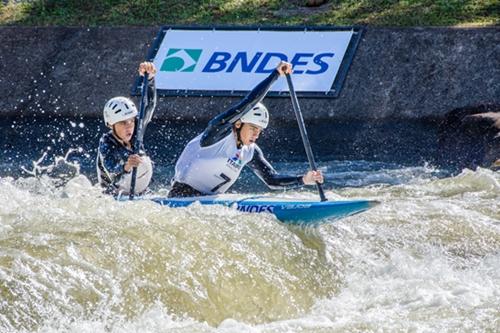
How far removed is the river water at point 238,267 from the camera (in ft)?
33.3

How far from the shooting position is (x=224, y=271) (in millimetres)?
11023

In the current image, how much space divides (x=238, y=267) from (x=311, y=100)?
8.18 metres

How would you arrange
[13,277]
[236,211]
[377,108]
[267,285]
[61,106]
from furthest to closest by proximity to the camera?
[61,106] < [377,108] < [236,211] < [267,285] < [13,277]

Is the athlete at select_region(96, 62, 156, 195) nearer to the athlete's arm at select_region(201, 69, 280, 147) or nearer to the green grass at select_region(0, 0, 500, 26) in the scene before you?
the athlete's arm at select_region(201, 69, 280, 147)

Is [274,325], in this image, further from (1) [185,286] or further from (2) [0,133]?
(2) [0,133]

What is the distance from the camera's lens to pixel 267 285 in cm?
1110

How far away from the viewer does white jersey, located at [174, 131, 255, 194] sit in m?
12.6

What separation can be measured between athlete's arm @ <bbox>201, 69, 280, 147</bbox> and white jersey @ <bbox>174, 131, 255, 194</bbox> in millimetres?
107

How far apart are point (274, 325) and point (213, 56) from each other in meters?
9.68

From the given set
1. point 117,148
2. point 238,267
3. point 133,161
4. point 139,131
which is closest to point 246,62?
point 139,131

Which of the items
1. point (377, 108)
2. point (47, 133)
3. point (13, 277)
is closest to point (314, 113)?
point (377, 108)

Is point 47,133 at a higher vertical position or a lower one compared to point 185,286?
lower

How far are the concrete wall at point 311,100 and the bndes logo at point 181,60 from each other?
52 centimetres

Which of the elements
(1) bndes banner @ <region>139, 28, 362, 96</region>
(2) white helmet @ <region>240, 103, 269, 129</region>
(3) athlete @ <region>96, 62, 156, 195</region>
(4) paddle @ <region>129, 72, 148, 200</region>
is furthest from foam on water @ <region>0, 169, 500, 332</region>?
Result: (1) bndes banner @ <region>139, 28, 362, 96</region>
